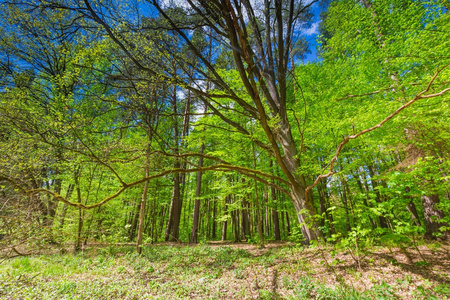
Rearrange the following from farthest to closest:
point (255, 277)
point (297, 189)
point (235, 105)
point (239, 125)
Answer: point (235, 105) < point (239, 125) < point (297, 189) < point (255, 277)

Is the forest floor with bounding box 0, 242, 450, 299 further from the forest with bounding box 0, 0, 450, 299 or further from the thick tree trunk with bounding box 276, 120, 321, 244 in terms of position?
the thick tree trunk with bounding box 276, 120, 321, 244

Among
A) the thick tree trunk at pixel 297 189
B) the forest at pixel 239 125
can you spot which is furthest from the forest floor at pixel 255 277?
the thick tree trunk at pixel 297 189

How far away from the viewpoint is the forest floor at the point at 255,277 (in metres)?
→ 3.56

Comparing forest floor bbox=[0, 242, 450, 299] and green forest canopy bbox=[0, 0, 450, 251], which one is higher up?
green forest canopy bbox=[0, 0, 450, 251]

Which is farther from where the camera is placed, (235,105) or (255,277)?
(235,105)

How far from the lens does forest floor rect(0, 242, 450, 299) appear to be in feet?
11.7

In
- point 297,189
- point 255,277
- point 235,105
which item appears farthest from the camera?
point 235,105

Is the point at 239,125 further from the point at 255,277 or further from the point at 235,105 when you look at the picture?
the point at 255,277

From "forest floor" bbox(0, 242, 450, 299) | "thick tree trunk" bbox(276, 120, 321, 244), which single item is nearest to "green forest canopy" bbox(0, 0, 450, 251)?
"thick tree trunk" bbox(276, 120, 321, 244)

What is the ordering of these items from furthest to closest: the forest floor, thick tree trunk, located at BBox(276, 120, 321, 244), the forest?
thick tree trunk, located at BBox(276, 120, 321, 244), the forest floor, the forest

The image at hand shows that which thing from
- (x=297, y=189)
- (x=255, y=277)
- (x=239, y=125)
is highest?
(x=239, y=125)

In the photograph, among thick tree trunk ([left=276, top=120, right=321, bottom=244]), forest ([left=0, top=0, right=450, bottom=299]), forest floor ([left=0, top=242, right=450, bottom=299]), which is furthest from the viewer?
thick tree trunk ([left=276, top=120, right=321, bottom=244])

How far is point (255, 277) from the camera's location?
4660 millimetres

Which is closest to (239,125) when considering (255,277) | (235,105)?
(235,105)
